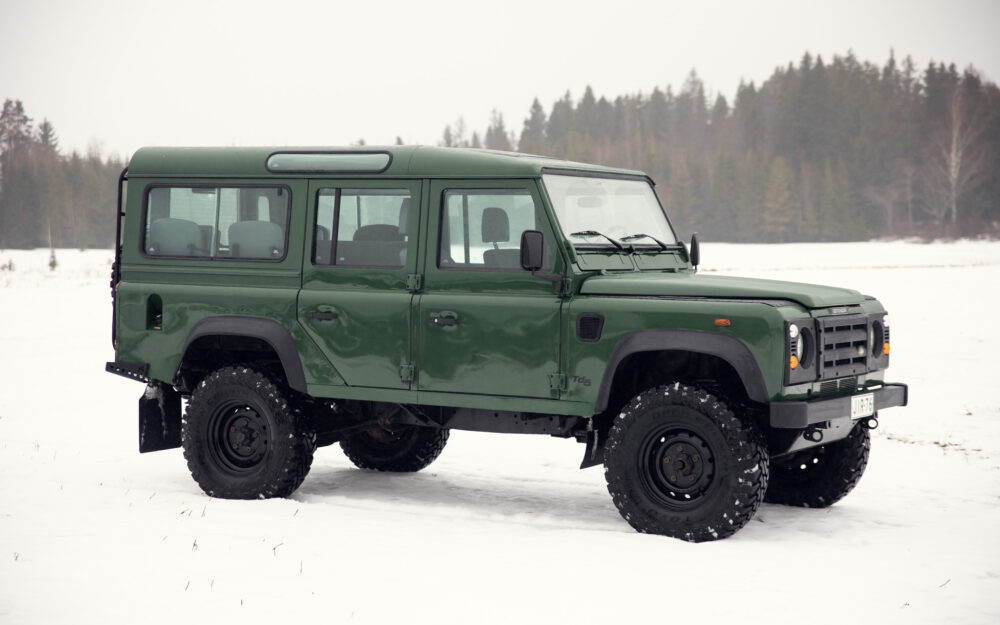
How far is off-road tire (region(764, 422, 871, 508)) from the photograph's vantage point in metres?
8.16

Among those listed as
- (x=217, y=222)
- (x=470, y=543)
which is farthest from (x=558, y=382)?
(x=217, y=222)

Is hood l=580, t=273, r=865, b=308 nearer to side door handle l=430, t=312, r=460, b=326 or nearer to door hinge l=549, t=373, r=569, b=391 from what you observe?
door hinge l=549, t=373, r=569, b=391

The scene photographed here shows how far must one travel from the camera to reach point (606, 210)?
8070mm

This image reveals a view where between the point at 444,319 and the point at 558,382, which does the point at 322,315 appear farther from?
the point at 558,382

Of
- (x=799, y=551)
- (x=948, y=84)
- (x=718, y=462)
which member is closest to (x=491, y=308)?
(x=718, y=462)

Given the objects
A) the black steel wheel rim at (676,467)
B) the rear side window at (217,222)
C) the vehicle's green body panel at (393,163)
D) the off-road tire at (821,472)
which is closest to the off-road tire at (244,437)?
the rear side window at (217,222)

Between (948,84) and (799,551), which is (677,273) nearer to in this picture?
(799,551)

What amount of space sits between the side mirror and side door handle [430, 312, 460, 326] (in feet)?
2.44

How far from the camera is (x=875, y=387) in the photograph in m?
7.76

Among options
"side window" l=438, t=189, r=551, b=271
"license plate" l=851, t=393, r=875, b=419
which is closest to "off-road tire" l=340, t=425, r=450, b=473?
"side window" l=438, t=189, r=551, b=271

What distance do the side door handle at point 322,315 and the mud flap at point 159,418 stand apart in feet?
4.99

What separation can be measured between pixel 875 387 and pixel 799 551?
1.30 m

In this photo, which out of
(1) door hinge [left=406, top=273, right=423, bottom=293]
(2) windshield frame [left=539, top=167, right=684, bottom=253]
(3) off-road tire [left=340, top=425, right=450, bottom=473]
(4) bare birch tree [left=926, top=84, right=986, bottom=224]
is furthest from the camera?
(4) bare birch tree [left=926, top=84, right=986, bottom=224]

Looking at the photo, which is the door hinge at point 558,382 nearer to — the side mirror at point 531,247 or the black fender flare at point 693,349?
the black fender flare at point 693,349
